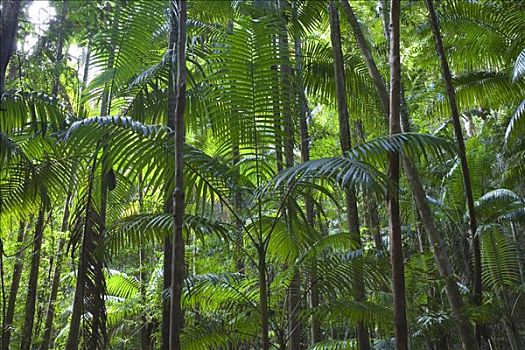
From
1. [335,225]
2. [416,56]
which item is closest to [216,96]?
[416,56]

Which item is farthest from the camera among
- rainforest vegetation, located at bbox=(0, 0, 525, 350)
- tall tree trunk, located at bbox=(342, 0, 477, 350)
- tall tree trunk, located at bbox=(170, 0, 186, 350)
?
tall tree trunk, located at bbox=(342, 0, 477, 350)

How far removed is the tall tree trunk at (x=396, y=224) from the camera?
285 centimetres

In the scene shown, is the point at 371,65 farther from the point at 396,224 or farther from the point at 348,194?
the point at 396,224

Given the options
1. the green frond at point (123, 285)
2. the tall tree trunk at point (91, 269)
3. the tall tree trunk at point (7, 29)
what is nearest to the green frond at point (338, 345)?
the tall tree trunk at point (91, 269)

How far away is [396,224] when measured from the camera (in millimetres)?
3029

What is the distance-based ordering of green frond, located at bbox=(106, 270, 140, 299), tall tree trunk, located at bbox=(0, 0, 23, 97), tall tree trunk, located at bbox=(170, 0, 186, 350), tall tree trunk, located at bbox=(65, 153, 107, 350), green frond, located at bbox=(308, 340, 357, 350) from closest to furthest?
tall tree trunk, located at bbox=(170, 0, 186, 350) → tall tree trunk, located at bbox=(0, 0, 23, 97) → tall tree trunk, located at bbox=(65, 153, 107, 350) → green frond, located at bbox=(308, 340, 357, 350) → green frond, located at bbox=(106, 270, 140, 299)

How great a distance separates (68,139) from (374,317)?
2710 mm

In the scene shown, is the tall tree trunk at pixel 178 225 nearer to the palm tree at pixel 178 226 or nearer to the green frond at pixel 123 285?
the palm tree at pixel 178 226

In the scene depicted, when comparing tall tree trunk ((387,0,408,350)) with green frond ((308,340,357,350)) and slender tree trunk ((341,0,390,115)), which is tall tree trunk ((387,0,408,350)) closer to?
slender tree trunk ((341,0,390,115))

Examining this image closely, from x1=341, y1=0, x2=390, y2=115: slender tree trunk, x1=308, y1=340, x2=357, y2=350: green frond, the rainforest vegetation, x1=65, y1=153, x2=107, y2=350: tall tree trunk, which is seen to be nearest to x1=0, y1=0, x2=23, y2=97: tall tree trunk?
the rainforest vegetation

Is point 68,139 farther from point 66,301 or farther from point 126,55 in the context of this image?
point 66,301

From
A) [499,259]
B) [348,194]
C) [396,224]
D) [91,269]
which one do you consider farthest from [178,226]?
[499,259]

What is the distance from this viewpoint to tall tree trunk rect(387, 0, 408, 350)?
2.85 meters

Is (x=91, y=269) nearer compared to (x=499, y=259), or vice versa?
(x=91, y=269)
